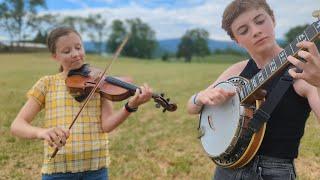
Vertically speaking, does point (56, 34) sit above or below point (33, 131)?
above

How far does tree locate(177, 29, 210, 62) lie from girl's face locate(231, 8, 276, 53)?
9773 centimetres

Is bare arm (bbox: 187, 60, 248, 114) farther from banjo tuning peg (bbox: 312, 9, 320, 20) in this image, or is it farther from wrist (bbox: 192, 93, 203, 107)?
banjo tuning peg (bbox: 312, 9, 320, 20)

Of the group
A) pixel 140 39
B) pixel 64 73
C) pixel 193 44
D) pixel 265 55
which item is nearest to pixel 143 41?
pixel 140 39

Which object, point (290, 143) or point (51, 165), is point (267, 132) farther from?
point (51, 165)

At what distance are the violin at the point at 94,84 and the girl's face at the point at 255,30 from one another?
866 mm

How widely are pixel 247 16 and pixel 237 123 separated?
0.62 m

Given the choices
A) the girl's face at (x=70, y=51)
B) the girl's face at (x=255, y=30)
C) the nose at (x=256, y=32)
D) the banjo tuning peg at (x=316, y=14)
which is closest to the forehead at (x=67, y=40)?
the girl's face at (x=70, y=51)

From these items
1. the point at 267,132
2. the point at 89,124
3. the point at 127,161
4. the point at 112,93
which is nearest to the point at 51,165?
the point at 89,124

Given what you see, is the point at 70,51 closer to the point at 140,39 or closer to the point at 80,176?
the point at 80,176

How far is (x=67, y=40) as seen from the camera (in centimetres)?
365

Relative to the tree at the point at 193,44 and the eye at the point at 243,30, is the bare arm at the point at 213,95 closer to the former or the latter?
the eye at the point at 243,30

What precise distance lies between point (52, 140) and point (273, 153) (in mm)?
1324

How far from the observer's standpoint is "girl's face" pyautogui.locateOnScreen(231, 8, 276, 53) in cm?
288

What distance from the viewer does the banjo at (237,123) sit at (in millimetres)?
2791
